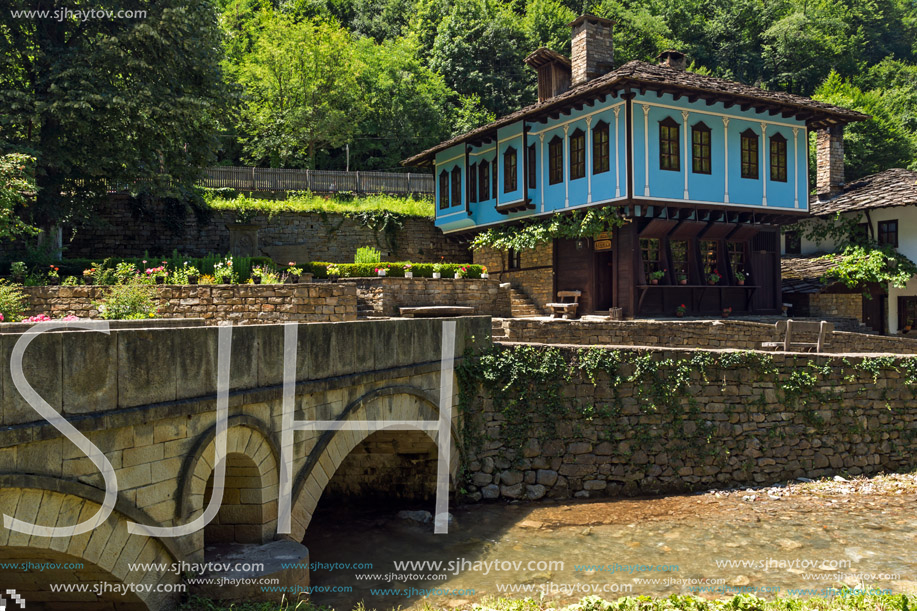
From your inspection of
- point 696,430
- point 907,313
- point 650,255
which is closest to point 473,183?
point 650,255

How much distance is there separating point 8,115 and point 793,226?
2545 centimetres

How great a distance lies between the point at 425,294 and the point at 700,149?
8.96 m

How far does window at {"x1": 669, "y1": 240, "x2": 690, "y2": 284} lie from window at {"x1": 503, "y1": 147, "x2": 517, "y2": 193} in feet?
18.2

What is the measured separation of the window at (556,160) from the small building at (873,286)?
9.03m

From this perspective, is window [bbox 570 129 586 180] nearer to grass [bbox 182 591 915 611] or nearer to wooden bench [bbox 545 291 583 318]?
wooden bench [bbox 545 291 583 318]

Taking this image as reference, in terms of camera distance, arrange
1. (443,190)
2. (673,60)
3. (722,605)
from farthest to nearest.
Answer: (443,190) → (673,60) → (722,605)

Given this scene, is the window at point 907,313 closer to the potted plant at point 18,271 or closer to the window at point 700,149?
the window at point 700,149

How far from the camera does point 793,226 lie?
88.1 ft

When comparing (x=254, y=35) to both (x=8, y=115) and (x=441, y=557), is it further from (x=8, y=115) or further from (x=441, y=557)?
(x=441, y=557)

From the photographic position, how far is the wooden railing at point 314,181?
28922 mm

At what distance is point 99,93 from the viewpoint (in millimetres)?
18422
